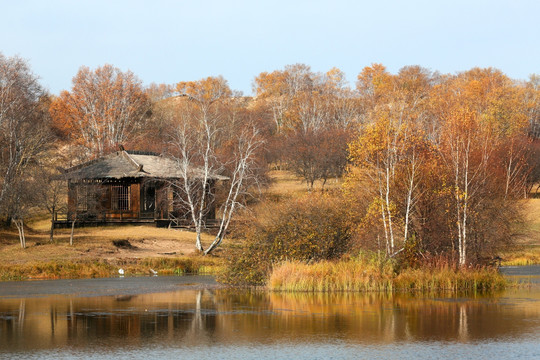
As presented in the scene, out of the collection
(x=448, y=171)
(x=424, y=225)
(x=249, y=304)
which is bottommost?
(x=249, y=304)

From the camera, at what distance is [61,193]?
54781mm

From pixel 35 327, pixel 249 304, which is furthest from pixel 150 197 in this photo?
pixel 35 327

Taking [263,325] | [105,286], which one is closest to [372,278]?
[263,325]

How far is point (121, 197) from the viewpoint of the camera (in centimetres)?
6469

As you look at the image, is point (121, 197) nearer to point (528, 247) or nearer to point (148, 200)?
point (148, 200)

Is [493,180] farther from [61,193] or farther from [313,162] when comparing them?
[313,162]

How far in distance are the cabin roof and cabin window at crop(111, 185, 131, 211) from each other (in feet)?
5.32

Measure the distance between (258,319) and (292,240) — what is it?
401 inches

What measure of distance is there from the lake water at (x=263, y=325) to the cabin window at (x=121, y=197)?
30351mm

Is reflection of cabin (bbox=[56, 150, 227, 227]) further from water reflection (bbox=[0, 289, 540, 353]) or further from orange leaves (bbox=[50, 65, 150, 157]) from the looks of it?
water reflection (bbox=[0, 289, 540, 353])

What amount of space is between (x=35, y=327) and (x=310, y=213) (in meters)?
Result: 15.1

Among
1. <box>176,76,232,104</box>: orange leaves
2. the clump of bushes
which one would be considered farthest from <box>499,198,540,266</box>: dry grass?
<box>176,76,232,104</box>: orange leaves

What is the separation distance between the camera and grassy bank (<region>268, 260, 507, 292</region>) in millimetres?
32312

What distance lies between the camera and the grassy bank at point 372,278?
32312mm
